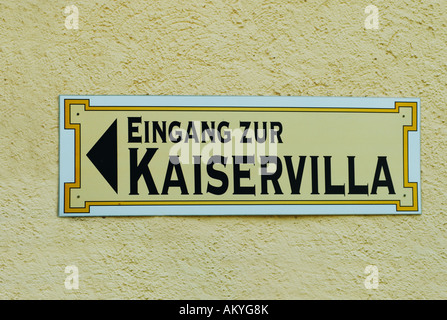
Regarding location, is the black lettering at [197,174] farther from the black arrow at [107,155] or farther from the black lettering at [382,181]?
the black lettering at [382,181]

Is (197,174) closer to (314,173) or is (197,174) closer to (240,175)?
(240,175)

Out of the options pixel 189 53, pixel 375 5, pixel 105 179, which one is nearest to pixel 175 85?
pixel 189 53

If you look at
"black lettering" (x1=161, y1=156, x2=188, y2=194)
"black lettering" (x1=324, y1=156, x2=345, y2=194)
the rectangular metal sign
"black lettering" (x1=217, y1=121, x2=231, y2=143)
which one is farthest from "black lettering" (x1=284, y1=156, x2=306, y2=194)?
"black lettering" (x1=161, y1=156, x2=188, y2=194)

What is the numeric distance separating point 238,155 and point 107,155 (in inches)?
30.5

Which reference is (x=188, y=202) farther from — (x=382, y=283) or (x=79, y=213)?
(x=382, y=283)

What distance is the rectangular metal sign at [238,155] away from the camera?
2584mm

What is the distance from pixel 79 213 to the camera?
256cm

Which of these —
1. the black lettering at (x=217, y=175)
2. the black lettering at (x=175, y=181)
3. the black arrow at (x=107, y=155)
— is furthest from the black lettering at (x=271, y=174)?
the black arrow at (x=107, y=155)

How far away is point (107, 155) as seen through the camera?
2.59 m

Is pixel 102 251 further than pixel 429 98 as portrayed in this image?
No

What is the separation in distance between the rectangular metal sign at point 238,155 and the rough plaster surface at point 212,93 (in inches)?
2.7

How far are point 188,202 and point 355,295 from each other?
1.14 meters

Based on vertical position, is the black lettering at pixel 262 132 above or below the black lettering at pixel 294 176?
above

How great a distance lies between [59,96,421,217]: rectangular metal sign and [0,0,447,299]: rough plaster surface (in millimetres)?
68
